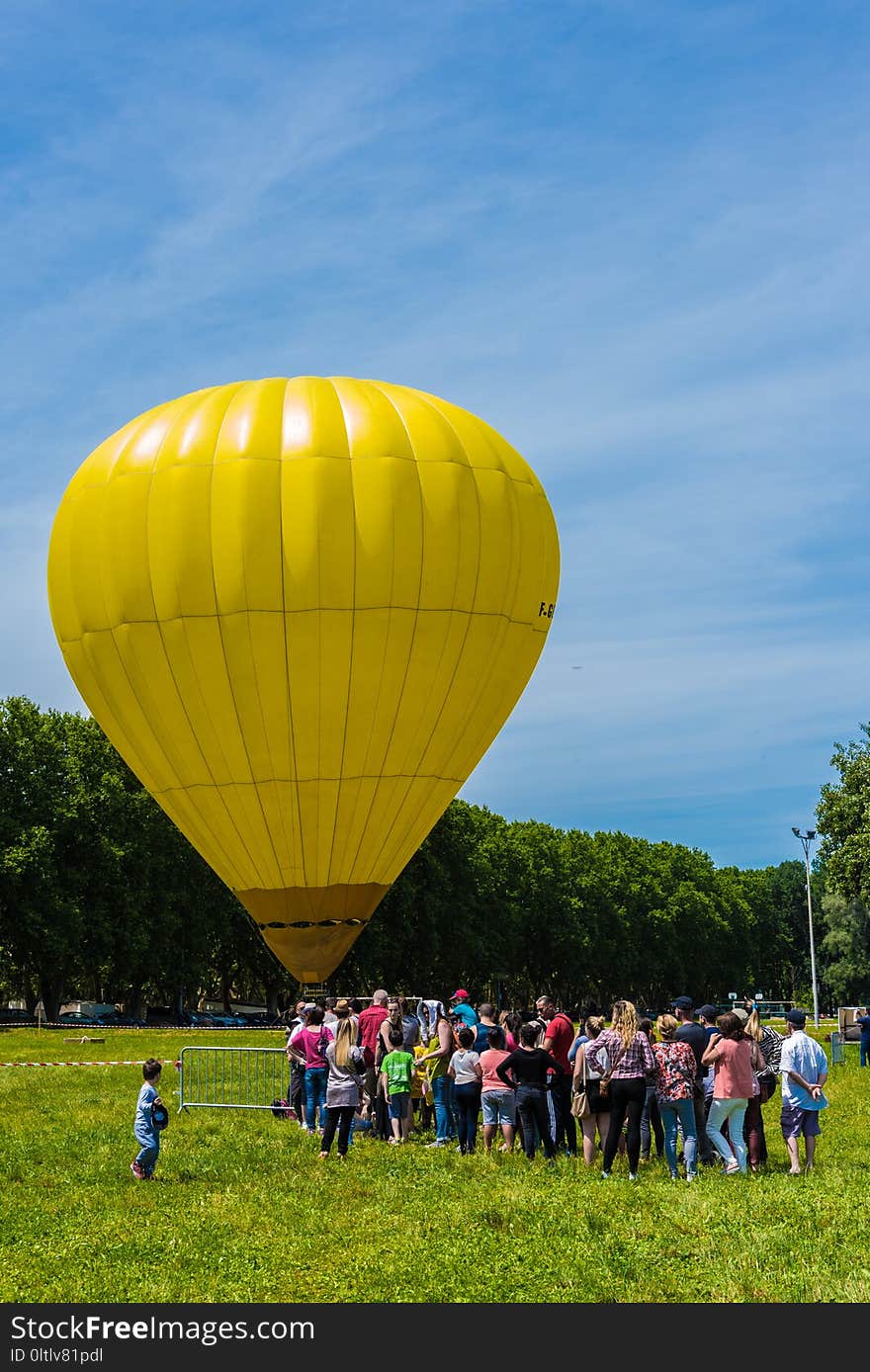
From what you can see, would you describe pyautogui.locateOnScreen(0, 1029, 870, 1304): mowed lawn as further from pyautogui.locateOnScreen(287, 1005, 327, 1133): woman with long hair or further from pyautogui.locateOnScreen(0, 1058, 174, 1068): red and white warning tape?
pyautogui.locateOnScreen(0, 1058, 174, 1068): red and white warning tape

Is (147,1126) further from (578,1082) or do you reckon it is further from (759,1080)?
(759,1080)

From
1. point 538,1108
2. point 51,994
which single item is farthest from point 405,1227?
point 51,994

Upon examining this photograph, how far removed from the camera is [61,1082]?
89.6ft

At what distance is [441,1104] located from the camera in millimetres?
18141

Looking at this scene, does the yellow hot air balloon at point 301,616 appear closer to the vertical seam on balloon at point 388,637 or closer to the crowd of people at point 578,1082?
the vertical seam on balloon at point 388,637

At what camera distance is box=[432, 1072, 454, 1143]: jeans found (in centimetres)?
1817

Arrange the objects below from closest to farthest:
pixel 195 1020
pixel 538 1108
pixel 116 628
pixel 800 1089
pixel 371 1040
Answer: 1. pixel 800 1089
2. pixel 538 1108
3. pixel 371 1040
4. pixel 116 628
5. pixel 195 1020

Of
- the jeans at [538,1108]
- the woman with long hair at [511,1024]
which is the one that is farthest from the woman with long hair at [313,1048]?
the jeans at [538,1108]

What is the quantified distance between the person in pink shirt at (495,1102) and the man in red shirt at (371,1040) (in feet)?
8.83

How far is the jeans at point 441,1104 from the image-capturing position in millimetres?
18172

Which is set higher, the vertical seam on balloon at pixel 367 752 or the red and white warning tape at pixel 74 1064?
the vertical seam on balloon at pixel 367 752

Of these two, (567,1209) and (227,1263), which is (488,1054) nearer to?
(567,1209)

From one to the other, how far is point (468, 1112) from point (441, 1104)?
0.90 metres

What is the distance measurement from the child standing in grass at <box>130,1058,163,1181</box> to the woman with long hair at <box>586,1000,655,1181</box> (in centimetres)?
477
